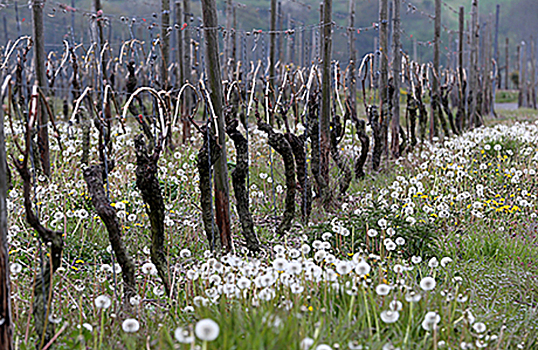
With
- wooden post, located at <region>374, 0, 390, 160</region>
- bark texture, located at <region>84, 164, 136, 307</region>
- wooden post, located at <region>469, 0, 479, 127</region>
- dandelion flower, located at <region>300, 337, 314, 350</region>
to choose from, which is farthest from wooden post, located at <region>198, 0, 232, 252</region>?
wooden post, located at <region>469, 0, 479, 127</region>

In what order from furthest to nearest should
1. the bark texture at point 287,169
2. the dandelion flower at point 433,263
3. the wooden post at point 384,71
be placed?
the wooden post at point 384,71
the bark texture at point 287,169
the dandelion flower at point 433,263

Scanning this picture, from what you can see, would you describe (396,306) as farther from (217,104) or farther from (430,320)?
(217,104)

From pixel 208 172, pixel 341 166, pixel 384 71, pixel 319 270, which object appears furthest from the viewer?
pixel 384 71

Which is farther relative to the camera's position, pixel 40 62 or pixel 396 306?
pixel 40 62

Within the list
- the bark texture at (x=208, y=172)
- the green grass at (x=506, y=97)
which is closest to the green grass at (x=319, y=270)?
the bark texture at (x=208, y=172)

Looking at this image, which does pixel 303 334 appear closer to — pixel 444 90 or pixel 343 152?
pixel 343 152

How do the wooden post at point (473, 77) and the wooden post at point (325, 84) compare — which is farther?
the wooden post at point (473, 77)

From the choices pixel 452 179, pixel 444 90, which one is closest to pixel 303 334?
pixel 452 179

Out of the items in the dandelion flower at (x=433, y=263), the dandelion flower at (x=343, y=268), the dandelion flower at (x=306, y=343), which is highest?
the dandelion flower at (x=343, y=268)

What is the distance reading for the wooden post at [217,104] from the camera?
3.96 meters

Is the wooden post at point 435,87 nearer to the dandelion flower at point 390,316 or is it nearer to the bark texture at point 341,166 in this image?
the bark texture at point 341,166

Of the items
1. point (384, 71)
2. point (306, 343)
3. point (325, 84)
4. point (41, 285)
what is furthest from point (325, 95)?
point (306, 343)

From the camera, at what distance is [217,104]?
3988mm

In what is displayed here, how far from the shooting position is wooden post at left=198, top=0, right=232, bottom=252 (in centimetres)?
396
